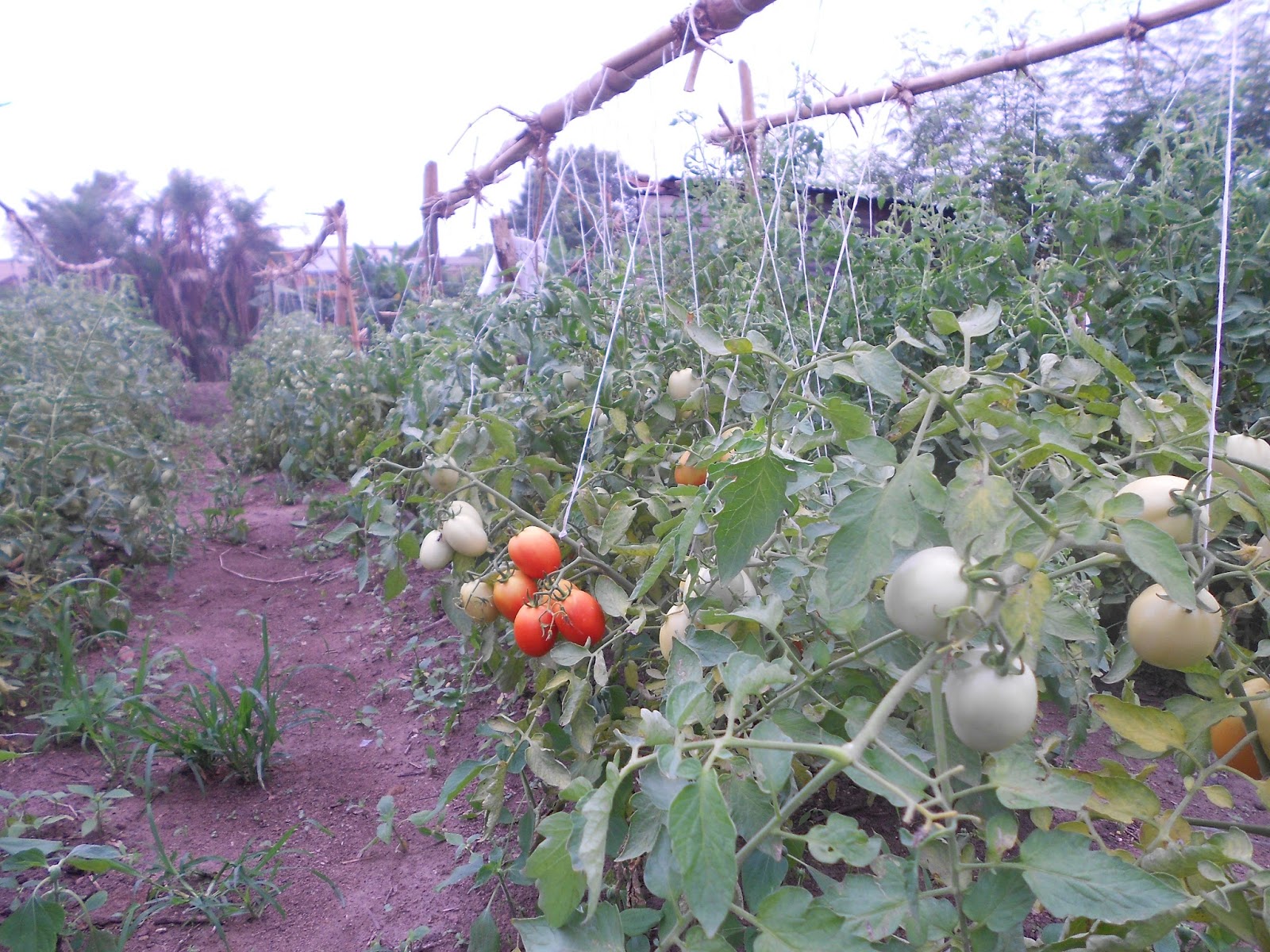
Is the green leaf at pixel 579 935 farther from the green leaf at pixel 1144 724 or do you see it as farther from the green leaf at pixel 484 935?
the green leaf at pixel 484 935

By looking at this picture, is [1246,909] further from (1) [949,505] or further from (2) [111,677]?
(2) [111,677]

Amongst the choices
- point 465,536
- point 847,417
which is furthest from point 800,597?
point 465,536

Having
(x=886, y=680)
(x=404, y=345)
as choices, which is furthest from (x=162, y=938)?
(x=404, y=345)

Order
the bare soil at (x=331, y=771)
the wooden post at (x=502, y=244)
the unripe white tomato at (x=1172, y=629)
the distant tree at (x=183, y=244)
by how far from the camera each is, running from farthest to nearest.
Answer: the distant tree at (x=183, y=244) → the wooden post at (x=502, y=244) → the bare soil at (x=331, y=771) → the unripe white tomato at (x=1172, y=629)

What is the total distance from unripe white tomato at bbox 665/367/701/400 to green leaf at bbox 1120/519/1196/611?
3.21 feet

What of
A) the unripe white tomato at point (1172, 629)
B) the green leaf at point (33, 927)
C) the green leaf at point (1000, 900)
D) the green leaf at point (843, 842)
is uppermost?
the unripe white tomato at point (1172, 629)

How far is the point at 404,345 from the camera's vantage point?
263 centimetres

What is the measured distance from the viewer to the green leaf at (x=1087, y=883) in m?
0.46

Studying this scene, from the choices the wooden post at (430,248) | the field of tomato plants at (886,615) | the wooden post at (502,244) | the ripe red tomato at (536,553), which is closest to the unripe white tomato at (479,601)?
the field of tomato plants at (886,615)

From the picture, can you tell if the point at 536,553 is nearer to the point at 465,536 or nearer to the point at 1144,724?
the point at 465,536

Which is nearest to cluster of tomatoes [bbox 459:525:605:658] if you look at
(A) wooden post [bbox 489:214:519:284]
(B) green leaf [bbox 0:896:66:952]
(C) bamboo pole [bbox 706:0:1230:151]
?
(B) green leaf [bbox 0:896:66:952]

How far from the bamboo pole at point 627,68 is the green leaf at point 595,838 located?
1.59m

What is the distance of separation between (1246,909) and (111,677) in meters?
2.23

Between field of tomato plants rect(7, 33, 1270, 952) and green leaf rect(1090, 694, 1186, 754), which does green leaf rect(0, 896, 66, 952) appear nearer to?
field of tomato plants rect(7, 33, 1270, 952)
